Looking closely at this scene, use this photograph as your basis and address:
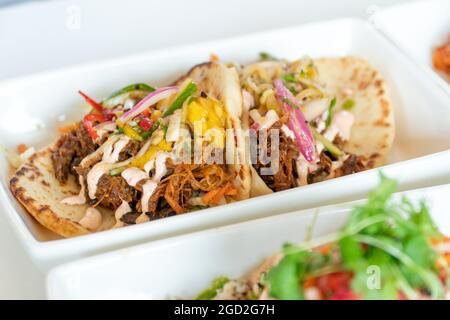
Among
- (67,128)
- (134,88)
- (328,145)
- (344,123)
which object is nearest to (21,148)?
(67,128)

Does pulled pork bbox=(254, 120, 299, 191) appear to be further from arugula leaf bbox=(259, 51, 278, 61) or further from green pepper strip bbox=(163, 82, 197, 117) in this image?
arugula leaf bbox=(259, 51, 278, 61)

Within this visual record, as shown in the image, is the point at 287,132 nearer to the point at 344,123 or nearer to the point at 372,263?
the point at 344,123

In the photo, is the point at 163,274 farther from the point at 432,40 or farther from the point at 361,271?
the point at 432,40

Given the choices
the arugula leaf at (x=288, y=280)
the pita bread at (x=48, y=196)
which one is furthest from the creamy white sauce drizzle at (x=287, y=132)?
the arugula leaf at (x=288, y=280)

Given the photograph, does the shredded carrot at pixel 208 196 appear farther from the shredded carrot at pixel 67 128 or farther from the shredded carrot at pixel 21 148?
the shredded carrot at pixel 21 148
